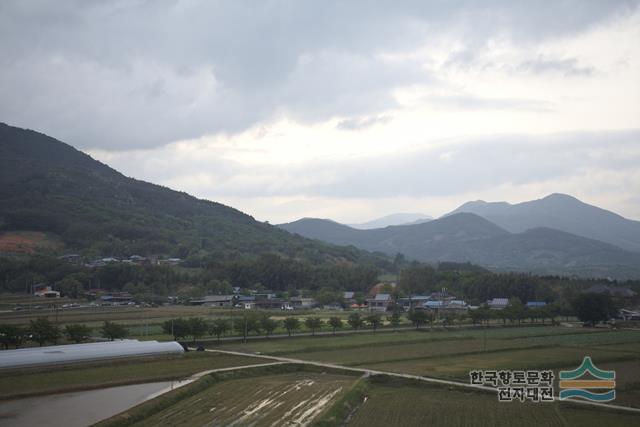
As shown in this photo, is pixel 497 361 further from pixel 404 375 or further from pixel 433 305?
pixel 433 305

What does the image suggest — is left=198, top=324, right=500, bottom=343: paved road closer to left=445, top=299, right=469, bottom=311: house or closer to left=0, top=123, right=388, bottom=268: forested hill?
left=445, top=299, right=469, bottom=311: house

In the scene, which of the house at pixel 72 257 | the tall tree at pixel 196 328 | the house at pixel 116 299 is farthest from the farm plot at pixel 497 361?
the house at pixel 72 257

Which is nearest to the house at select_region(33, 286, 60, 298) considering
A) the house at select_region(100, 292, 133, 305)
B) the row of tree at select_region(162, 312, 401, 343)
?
the house at select_region(100, 292, 133, 305)

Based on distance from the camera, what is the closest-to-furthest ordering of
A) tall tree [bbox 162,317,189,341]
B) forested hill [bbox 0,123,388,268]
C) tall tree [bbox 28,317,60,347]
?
tall tree [bbox 28,317,60,347] → tall tree [bbox 162,317,189,341] → forested hill [bbox 0,123,388,268]

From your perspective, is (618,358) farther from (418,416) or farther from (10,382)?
(10,382)

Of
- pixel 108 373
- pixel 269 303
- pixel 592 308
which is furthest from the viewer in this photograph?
pixel 269 303

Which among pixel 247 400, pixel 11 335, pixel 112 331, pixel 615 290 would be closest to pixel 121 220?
pixel 615 290

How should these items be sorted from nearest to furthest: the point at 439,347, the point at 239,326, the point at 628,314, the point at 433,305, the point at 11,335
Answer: the point at 11,335 → the point at 439,347 → the point at 239,326 → the point at 628,314 → the point at 433,305
